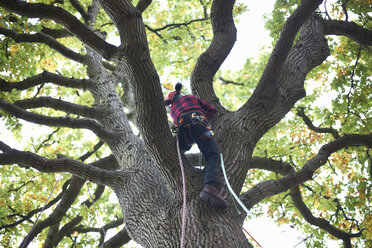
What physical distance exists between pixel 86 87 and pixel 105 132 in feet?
5.90

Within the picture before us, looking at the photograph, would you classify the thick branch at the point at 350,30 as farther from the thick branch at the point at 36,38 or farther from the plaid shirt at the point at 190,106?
the thick branch at the point at 36,38

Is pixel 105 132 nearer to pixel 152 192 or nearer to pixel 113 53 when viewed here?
pixel 152 192

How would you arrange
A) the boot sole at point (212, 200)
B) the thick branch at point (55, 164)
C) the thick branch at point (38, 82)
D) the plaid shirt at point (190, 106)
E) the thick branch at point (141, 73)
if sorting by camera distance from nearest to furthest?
the boot sole at point (212, 200), the thick branch at point (141, 73), the thick branch at point (55, 164), the plaid shirt at point (190, 106), the thick branch at point (38, 82)

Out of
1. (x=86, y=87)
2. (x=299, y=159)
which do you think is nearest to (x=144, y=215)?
(x=86, y=87)

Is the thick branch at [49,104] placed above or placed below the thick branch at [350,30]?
below

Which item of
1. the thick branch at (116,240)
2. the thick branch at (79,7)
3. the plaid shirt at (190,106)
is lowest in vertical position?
the thick branch at (116,240)

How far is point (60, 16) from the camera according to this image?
9.77 ft

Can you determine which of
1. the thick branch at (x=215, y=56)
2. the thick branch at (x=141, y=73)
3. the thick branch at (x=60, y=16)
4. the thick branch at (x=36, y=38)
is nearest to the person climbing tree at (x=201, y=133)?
the thick branch at (x=215, y=56)

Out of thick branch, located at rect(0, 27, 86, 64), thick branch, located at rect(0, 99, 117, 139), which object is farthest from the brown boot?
thick branch, located at rect(0, 27, 86, 64)

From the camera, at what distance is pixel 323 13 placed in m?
5.10

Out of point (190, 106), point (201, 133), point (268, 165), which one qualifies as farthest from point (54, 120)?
point (268, 165)

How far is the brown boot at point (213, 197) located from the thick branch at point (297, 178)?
2.20 feet

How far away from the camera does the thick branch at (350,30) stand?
453 cm

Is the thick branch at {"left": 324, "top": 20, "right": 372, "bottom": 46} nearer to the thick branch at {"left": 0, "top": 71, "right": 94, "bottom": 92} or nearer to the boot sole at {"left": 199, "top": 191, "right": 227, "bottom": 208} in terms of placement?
the boot sole at {"left": 199, "top": 191, "right": 227, "bottom": 208}
